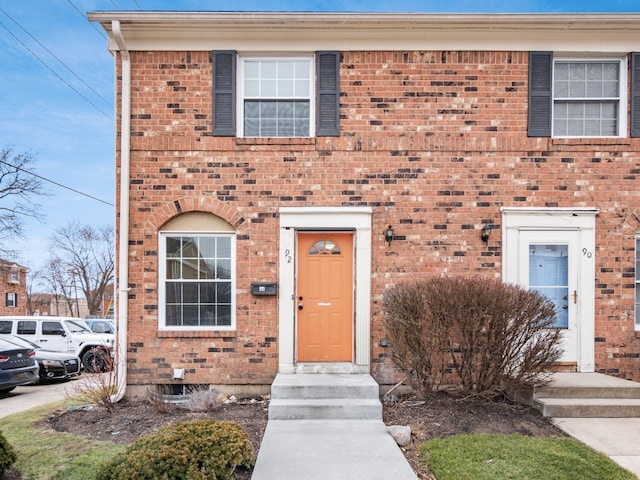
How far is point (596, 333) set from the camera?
633cm

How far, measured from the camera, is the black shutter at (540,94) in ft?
21.0

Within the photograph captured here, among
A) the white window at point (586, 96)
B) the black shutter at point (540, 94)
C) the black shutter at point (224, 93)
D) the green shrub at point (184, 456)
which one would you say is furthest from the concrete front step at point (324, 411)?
the white window at point (586, 96)

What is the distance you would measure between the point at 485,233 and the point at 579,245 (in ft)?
4.88

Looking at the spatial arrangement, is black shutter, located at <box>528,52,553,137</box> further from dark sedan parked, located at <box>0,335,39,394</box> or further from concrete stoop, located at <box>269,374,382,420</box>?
dark sedan parked, located at <box>0,335,39,394</box>

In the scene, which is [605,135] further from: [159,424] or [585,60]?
[159,424]

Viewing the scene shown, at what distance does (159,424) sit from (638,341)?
700cm

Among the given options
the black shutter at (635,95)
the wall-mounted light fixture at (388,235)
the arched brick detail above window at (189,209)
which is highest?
→ the black shutter at (635,95)

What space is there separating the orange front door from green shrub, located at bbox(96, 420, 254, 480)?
2.77m

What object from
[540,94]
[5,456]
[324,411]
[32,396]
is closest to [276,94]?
[540,94]

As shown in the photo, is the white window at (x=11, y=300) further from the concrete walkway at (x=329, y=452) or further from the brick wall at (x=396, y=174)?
the concrete walkway at (x=329, y=452)

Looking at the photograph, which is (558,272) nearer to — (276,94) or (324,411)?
(324,411)

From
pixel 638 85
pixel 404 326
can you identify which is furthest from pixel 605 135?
pixel 404 326

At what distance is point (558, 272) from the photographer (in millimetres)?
6461

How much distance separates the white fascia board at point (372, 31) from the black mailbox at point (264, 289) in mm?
3648
